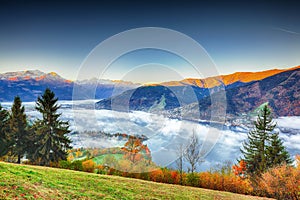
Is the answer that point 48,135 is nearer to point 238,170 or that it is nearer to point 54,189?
point 54,189

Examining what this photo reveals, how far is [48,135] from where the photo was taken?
2883 centimetres

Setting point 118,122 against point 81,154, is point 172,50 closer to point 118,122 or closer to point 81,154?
point 118,122

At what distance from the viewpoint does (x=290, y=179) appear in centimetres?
2427

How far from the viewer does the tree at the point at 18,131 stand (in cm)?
2936

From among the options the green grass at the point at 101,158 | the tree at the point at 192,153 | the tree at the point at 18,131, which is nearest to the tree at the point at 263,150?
the tree at the point at 192,153

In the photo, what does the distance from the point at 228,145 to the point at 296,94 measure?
1479 inches

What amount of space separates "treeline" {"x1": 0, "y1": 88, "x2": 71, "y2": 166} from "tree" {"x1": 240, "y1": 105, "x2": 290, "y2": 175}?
87.6ft

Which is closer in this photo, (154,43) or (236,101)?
(154,43)

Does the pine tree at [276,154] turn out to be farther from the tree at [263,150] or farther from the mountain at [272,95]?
the mountain at [272,95]

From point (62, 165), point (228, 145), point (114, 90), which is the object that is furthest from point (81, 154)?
point (228, 145)

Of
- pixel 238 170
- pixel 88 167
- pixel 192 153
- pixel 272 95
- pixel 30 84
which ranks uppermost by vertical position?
pixel 30 84

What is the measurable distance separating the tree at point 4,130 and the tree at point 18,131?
0.50 metres

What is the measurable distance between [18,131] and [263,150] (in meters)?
34.2

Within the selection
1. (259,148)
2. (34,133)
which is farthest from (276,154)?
(34,133)
